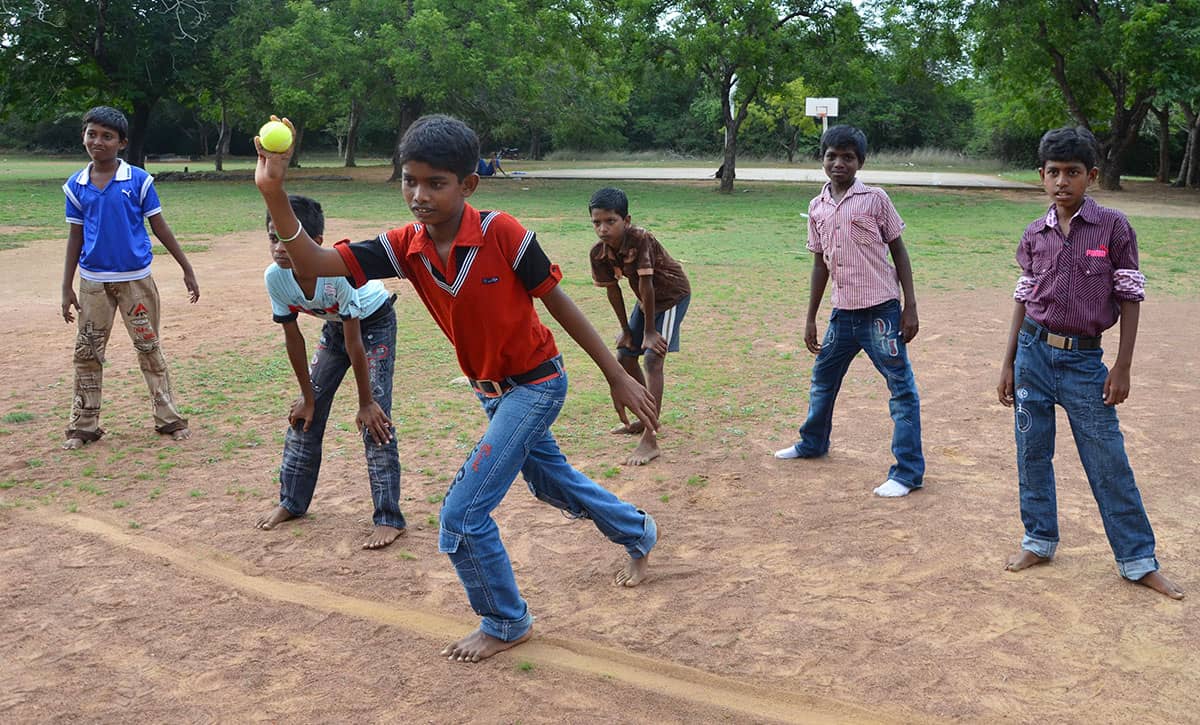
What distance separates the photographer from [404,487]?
5.63 metres

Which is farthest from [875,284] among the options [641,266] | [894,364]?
[641,266]

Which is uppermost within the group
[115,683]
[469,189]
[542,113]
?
[542,113]

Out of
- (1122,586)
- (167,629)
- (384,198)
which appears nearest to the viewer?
(167,629)

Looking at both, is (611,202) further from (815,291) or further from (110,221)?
(110,221)

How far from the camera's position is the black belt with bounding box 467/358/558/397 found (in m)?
3.70

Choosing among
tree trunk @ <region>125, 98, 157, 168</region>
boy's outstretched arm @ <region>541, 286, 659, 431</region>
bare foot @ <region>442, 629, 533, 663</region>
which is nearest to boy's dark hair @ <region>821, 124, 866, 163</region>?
boy's outstretched arm @ <region>541, 286, 659, 431</region>

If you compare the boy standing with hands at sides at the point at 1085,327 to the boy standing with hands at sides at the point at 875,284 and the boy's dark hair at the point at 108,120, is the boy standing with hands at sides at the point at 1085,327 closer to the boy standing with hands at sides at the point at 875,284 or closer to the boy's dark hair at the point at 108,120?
the boy standing with hands at sides at the point at 875,284

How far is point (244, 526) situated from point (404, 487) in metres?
0.88

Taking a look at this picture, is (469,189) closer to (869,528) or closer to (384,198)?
(869,528)

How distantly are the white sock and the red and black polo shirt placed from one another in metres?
2.57

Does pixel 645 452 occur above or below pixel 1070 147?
below

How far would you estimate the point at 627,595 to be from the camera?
4.31 m

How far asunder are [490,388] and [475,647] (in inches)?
36.6

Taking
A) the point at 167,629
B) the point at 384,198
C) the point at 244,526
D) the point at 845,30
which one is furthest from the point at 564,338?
the point at 845,30
